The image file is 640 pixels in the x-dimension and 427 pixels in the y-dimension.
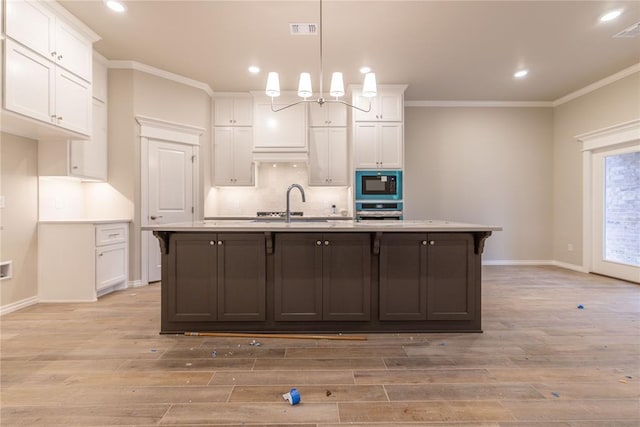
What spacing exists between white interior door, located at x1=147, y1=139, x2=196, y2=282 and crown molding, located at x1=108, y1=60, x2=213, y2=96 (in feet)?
3.04

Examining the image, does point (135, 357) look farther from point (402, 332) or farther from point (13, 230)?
point (13, 230)

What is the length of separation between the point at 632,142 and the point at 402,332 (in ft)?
15.0

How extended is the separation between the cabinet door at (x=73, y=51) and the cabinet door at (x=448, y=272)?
154 inches

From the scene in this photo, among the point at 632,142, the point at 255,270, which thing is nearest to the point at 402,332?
the point at 255,270

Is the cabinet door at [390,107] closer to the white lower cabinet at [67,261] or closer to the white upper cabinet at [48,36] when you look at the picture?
the white upper cabinet at [48,36]

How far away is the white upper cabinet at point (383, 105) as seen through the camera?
15.8 feet

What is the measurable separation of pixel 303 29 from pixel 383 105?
6.34 feet

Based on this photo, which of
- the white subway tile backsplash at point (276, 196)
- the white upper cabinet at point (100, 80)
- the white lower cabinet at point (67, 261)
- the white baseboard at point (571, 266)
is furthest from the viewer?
the white subway tile backsplash at point (276, 196)

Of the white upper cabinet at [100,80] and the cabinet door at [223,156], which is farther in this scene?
the cabinet door at [223,156]

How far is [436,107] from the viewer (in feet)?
18.5

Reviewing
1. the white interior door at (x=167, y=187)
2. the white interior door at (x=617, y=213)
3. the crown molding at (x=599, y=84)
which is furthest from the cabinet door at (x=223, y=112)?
the white interior door at (x=617, y=213)

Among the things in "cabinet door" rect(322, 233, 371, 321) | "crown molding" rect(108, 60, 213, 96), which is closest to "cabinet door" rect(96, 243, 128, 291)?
"crown molding" rect(108, 60, 213, 96)

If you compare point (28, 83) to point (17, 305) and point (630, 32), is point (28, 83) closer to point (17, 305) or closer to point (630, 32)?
point (17, 305)

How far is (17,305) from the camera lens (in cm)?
321
